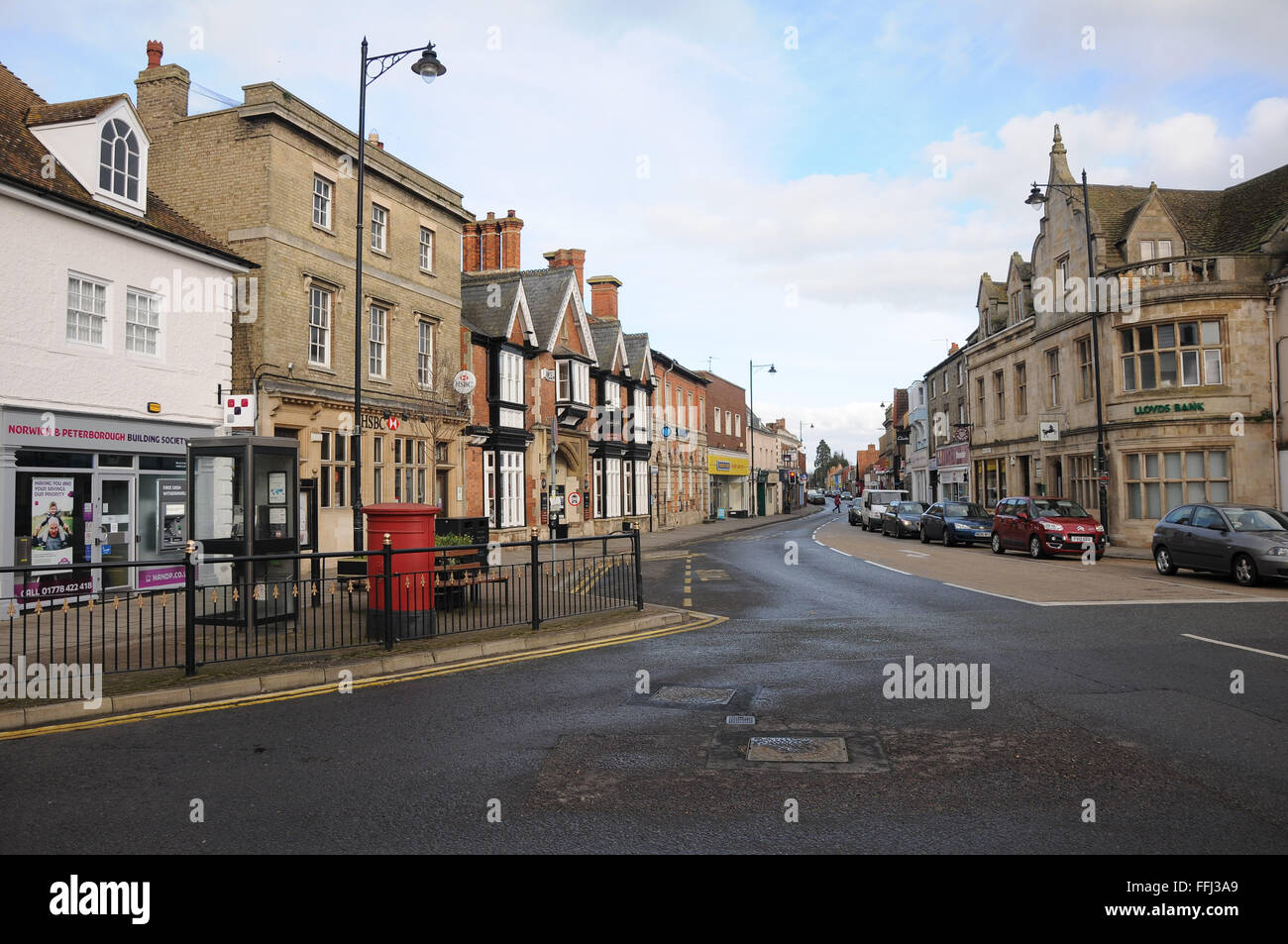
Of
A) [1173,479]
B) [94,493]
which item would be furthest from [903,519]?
[94,493]

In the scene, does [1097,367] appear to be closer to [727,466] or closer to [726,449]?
[727,466]

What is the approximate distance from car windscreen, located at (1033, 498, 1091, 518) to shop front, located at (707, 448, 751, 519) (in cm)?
3379

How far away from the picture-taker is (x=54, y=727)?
7047 mm

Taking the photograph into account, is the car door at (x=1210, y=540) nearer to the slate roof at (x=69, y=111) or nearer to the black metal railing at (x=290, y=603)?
the black metal railing at (x=290, y=603)

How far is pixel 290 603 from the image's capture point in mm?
12859

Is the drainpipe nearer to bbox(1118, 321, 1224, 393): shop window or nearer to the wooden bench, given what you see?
bbox(1118, 321, 1224, 393): shop window

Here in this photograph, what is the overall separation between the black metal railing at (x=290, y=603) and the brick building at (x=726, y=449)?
44888 mm

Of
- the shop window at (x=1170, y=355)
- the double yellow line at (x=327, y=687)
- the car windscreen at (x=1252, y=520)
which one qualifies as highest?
the shop window at (x=1170, y=355)

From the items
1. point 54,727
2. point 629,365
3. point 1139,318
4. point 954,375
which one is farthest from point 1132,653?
point 954,375

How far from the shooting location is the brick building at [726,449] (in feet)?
194

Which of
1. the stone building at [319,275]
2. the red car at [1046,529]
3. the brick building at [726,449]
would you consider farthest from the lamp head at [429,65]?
the brick building at [726,449]

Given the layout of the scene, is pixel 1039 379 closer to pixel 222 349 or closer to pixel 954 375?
pixel 954 375

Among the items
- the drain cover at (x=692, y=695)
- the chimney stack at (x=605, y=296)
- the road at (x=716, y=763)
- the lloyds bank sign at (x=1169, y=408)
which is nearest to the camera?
the road at (x=716, y=763)

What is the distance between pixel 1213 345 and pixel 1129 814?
2768 cm
